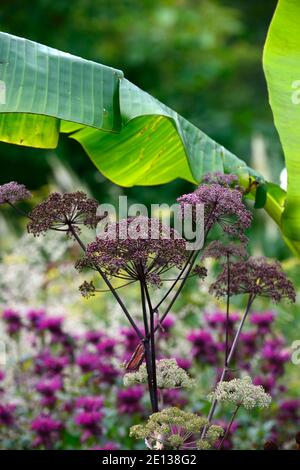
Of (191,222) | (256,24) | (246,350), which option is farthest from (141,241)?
(256,24)

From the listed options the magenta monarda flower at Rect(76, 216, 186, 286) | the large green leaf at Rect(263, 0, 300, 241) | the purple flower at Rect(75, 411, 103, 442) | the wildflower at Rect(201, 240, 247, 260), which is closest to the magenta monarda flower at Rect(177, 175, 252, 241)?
the magenta monarda flower at Rect(76, 216, 186, 286)

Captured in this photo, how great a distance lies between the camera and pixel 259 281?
2.13m

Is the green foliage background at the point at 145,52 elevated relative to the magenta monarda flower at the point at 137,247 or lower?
elevated

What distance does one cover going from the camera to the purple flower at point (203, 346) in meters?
3.18

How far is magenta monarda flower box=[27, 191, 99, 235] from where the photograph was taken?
1.81 m

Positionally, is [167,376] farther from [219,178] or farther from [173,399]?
[173,399]

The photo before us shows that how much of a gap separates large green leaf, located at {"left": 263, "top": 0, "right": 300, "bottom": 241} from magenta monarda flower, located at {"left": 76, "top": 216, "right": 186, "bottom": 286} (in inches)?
32.2

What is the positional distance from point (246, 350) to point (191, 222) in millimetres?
1568

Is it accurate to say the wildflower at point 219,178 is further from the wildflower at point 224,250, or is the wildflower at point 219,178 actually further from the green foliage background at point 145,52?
the green foliage background at point 145,52

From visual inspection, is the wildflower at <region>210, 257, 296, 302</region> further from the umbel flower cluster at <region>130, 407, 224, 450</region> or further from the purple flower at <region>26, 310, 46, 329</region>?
the purple flower at <region>26, 310, 46, 329</region>

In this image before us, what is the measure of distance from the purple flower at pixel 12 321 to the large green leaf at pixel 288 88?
1.28 metres

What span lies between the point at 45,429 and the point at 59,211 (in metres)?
1.15

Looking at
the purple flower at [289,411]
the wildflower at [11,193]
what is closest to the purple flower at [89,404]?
the purple flower at [289,411]

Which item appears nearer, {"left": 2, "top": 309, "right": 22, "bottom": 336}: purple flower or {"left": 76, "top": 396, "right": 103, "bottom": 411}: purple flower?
{"left": 76, "top": 396, "right": 103, "bottom": 411}: purple flower
